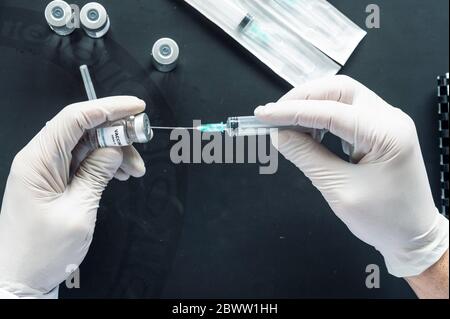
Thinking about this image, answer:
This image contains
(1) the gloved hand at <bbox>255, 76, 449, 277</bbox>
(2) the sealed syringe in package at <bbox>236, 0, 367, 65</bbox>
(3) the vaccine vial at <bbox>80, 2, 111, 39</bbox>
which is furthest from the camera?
(2) the sealed syringe in package at <bbox>236, 0, 367, 65</bbox>

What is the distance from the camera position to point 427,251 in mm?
1113

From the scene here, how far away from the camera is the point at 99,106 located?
1.07 meters

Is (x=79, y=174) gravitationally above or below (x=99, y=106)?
below

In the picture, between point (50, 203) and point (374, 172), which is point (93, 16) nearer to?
point (50, 203)

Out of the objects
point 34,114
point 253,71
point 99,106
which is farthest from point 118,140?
point 253,71

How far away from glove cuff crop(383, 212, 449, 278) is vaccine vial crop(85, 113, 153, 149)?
0.71 meters

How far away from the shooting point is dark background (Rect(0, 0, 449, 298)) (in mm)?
1307

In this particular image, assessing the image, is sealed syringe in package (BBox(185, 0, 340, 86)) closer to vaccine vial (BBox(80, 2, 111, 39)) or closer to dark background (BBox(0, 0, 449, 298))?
dark background (BBox(0, 0, 449, 298))

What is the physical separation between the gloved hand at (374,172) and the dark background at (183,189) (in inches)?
8.5

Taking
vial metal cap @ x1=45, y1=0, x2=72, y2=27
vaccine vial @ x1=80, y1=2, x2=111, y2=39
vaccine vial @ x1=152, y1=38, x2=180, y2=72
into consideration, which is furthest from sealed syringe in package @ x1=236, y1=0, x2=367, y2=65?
vial metal cap @ x1=45, y1=0, x2=72, y2=27

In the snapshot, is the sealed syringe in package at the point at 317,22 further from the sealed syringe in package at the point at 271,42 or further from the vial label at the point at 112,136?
the vial label at the point at 112,136
